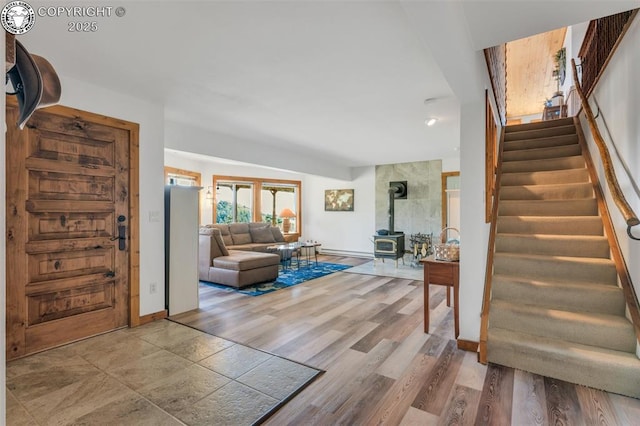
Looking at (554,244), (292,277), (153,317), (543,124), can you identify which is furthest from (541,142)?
(153,317)

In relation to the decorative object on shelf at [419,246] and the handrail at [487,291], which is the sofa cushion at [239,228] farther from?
the handrail at [487,291]

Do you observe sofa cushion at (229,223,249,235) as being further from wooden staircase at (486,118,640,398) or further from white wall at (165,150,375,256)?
wooden staircase at (486,118,640,398)

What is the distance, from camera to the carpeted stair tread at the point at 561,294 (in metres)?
2.57

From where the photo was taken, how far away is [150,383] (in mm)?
2270

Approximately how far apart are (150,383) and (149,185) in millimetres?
2104

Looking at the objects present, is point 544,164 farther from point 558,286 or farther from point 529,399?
point 529,399

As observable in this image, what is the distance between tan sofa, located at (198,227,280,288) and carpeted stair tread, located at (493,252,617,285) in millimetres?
3445

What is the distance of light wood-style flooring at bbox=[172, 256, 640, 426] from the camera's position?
1915mm

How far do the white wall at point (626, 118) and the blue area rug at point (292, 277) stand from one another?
406 centimetres

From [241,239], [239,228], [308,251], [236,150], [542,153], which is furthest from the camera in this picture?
[308,251]

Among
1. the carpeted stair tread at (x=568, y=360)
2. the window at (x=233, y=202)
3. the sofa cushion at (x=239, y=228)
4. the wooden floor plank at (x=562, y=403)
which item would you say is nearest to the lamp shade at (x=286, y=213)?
the window at (x=233, y=202)

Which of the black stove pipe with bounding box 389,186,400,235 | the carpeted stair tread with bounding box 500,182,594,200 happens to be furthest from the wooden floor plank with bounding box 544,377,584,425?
the black stove pipe with bounding box 389,186,400,235

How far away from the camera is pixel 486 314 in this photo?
2627mm

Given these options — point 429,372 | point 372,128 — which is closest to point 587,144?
point 372,128
